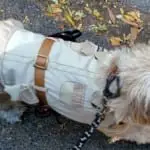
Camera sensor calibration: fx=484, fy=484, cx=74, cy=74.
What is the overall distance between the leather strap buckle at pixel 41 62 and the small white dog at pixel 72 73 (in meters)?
0.02

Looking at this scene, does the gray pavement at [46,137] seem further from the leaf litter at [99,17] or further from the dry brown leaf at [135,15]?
the dry brown leaf at [135,15]

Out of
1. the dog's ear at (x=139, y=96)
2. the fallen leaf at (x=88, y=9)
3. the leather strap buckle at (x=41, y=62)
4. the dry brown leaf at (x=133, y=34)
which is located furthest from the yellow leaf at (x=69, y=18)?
the dog's ear at (x=139, y=96)

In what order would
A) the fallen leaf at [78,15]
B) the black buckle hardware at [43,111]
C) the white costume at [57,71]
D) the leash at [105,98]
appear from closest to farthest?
the leash at [105,98] < the white costume at [57,71] < the black buckle hardware at [43,111] < the fallen leaf at [78,15]

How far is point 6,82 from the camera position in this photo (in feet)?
8.04

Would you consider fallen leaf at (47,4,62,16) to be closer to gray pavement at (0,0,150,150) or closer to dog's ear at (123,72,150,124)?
gray pavement at (0,0,150,150)

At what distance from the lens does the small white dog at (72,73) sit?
2258 millimetres

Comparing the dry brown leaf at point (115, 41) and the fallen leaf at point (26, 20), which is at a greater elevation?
the fallen leaf at point (26, 20)

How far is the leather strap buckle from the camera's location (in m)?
2.36

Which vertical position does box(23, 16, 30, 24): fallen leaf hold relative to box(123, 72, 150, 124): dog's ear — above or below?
below

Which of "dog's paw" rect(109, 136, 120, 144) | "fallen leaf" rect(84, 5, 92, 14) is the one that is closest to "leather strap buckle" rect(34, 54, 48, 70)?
"dog's paw" rect(109, 136, 120, 144)

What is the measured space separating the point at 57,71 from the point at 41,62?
0.29 ft

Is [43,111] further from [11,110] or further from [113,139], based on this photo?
[113,139]

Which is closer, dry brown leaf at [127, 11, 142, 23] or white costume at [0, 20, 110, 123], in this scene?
white costume at [0, 20, 110, 123]

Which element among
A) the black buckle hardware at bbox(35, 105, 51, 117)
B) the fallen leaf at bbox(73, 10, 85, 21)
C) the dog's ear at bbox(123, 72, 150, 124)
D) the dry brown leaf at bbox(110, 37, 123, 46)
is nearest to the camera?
the dog's ear at bbox(123, 72, 150, 124)
